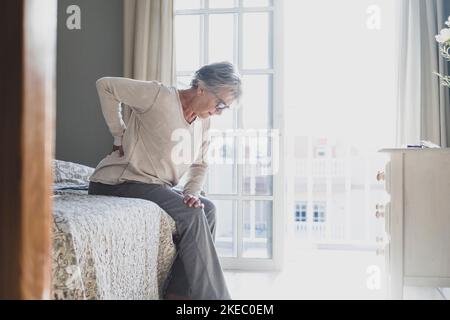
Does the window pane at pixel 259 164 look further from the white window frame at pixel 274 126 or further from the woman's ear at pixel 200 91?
the woman's ear at pixel 200 91

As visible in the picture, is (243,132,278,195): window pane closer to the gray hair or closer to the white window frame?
the white window frame

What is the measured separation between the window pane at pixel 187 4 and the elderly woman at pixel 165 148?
1.36 meters

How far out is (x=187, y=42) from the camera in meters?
3.05

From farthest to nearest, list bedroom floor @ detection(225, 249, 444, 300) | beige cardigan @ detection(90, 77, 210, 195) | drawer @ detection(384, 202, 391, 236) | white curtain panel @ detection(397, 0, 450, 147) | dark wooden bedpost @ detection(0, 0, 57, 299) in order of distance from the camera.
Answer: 1. white curtain panel @ detection(397, 0, 450, 147)
2. bedroom floor @ detection(225, 249, 444, 300)
3. drawer @ detection(384, 202, 391, 236)
4. beige cardigan @ detection(90, 77, 210, 195)
5. dark wooden bedpost @ detection(0, 0, 57, 299)

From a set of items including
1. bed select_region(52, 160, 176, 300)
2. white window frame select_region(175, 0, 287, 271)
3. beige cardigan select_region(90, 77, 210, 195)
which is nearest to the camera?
bed select_region(52, 160, 176, 300)

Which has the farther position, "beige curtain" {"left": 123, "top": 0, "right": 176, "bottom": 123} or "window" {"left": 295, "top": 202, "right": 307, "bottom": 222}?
"window" {"left": 295, "top": 202, "right": 307, "bottom": 222}

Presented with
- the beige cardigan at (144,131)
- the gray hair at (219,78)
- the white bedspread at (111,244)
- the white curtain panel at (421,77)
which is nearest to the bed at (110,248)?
the white bedspread at (111,244)

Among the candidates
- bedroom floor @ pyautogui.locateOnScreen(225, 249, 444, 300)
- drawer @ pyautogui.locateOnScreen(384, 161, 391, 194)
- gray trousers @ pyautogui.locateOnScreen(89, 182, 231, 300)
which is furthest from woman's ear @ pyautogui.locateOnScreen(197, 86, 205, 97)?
bedroom floor @ pyautogui.locateOnScreen(225, 249, 444, 300)

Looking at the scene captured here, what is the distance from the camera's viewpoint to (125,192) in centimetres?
176

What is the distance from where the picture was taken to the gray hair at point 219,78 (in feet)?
5.98

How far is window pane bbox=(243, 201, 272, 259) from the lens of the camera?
9.68 ft

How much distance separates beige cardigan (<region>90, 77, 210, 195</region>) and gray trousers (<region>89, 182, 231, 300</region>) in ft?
0.15

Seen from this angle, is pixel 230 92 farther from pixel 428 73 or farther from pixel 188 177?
pixel 428 73

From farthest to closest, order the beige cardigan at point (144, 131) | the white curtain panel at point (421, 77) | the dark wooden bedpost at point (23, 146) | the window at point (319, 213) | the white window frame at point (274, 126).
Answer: the window at point (319, 213) → the white window frame at point (274, 126) → the white curtain panel at point (421, 77) → the beige cardigan at point (144, 131) → the dark wooden bedpost at point (23, 146)
